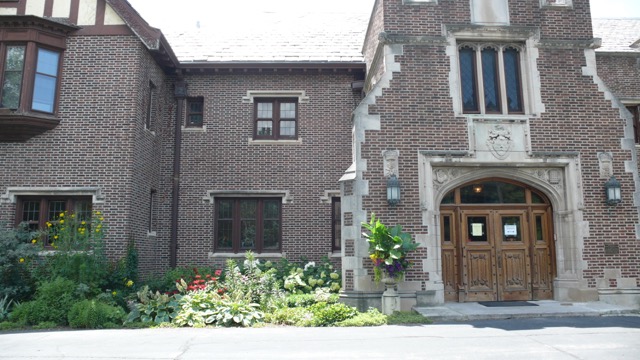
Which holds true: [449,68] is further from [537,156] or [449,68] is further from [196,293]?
[196,293]

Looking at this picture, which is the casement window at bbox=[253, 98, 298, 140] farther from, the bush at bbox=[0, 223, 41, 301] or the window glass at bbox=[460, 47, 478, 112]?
the bush at bbox=[0, 223, 41, 301]

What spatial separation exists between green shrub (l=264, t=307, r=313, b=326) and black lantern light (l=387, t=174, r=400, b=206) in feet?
9.93

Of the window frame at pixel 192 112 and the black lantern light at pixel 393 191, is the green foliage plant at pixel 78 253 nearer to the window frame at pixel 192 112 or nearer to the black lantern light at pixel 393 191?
the window frame at pixel 192 112

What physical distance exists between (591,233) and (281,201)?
26.6 ft

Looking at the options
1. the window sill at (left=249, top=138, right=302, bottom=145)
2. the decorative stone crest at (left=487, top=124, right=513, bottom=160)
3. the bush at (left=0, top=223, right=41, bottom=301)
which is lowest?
the bush at (left=0, top=223, right=41, bottom=301)

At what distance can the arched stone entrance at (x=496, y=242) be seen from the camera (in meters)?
11.3

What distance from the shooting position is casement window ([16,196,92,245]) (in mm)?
12078

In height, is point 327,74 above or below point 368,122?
above

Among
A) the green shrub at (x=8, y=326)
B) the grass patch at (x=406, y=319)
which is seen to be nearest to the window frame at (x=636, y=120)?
the grass patch at (x=406, y=319)

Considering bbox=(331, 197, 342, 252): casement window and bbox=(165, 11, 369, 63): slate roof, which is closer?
bbox=(331, 197, 342, 252): casement window

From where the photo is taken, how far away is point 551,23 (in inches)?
469

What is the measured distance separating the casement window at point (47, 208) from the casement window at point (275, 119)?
16.9ft

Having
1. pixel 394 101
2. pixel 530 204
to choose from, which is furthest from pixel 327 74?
pixel 530 204

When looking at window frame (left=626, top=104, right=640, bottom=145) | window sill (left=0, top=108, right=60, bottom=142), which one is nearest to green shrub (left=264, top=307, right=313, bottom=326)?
window sill (left=0, top=108, right=60, bottom=142)
